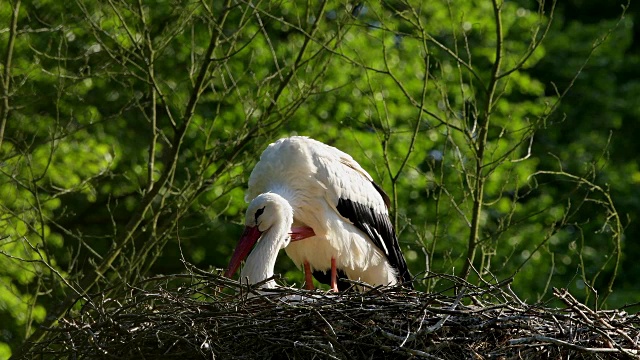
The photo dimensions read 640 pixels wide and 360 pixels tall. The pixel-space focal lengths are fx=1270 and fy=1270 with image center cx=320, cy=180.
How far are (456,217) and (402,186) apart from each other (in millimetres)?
1058

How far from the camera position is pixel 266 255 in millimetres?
7816

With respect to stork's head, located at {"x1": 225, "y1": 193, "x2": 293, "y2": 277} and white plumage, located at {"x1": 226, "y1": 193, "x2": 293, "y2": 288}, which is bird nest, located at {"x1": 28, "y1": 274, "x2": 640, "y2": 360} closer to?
white plumage, located at {"x1": 226, "y1": 193, "x2": 293, "y2": 288}

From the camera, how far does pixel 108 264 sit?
8.02 m

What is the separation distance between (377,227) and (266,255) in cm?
161

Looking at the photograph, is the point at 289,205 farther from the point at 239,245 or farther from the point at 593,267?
the point at 593,267

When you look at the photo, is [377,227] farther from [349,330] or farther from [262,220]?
[349,330]

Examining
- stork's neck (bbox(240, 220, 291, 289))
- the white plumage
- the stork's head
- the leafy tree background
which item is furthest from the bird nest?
the leafy tree background

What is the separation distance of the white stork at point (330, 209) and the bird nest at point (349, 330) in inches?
108

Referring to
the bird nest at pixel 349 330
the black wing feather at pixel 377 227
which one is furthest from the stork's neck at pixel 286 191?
the bird nest at pixel 349 330

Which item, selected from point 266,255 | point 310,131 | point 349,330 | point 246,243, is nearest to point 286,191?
point 246,243

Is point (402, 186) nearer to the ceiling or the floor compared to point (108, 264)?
nearer to the floor

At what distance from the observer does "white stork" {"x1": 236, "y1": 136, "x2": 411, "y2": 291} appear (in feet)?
28.9

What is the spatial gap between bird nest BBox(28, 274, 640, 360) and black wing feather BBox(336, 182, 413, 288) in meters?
2.88

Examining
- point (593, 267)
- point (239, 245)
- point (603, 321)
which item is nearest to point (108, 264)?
point (239, 245)
